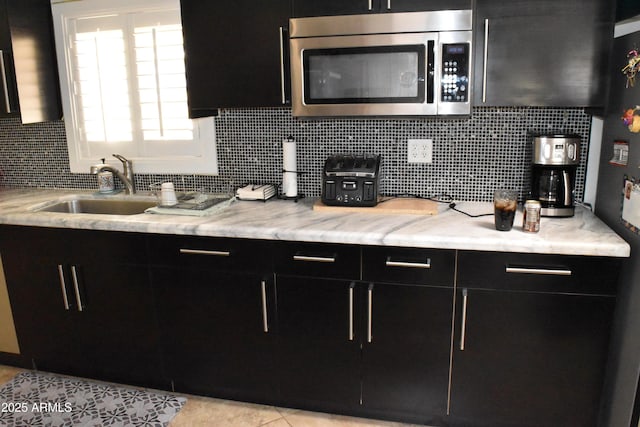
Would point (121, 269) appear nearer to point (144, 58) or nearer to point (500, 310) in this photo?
point (144, 58)

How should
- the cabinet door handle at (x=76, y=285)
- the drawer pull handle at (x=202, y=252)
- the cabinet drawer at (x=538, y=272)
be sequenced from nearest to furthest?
1. the cabinet drawer at (x=538, y=272)
2. the drawer pull handle at (x=202, y=252)
3. the cabinet door handle at (x=76, y=285)

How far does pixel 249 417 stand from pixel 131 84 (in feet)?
6.26

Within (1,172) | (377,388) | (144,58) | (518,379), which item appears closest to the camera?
(518,379)

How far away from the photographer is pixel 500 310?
189 centimetres

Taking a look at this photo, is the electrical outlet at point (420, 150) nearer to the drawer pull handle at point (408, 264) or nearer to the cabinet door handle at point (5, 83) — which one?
the drawer pull handle at point (408, 264)

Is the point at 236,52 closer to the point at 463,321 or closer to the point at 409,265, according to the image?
the point at 409,265

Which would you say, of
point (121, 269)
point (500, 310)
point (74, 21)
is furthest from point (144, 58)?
point (500, 310)

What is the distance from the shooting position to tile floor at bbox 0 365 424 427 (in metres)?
2.18

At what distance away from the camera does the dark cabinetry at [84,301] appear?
2.28 meters

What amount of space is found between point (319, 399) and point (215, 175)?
1.34 meters

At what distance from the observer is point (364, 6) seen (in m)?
2.00

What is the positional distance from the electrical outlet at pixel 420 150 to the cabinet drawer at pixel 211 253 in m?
0.90

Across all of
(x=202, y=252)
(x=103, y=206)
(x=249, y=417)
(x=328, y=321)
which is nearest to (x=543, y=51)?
(x=328, y=321)

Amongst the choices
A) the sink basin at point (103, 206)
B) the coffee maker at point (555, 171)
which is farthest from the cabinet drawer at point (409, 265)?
the sink basin at point (103, 206)
